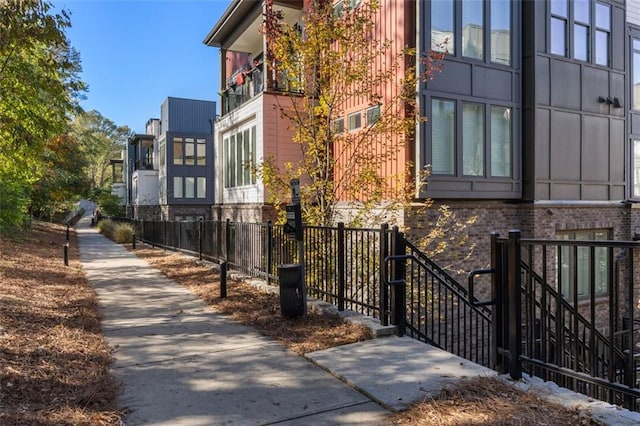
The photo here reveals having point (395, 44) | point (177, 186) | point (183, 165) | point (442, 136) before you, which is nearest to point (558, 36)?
point (442, 136)

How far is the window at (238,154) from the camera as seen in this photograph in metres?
15.4

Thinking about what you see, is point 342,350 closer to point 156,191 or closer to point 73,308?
point 73,308

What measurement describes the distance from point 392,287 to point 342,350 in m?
1.09

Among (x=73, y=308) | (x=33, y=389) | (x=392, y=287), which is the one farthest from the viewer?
(x=73, y=308)

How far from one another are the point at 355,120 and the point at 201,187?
1146 inches

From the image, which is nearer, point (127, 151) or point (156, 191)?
point (156, 191)

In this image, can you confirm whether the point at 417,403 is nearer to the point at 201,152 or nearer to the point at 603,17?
the point at 603,17

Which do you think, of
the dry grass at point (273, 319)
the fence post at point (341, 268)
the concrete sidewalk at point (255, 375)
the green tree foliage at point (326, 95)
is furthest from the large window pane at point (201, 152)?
the fence post at point (341, 268)

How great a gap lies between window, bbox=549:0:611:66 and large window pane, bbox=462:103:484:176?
2.92m

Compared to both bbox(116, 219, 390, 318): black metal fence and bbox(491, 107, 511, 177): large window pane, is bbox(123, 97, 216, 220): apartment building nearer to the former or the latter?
bbox(116, 219, 390, 318): black metal fence

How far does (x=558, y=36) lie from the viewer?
41.6ft

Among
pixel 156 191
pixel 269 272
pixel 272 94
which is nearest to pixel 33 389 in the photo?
pixel 269 272

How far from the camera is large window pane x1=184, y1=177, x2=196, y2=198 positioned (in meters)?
38.7

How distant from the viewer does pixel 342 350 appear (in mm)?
5168
